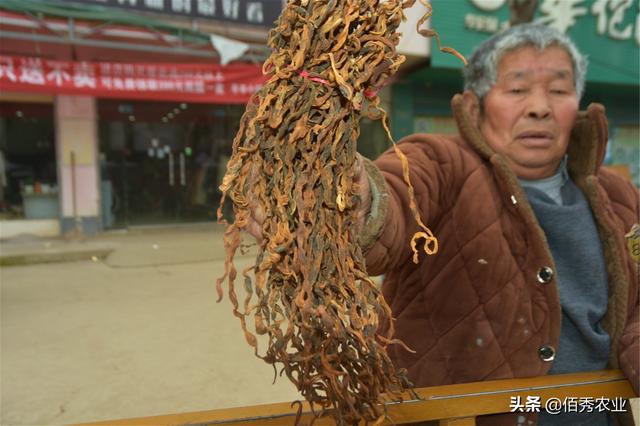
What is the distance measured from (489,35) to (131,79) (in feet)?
20.9

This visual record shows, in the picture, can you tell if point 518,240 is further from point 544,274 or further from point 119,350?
point 119,350

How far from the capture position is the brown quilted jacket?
4.58 feet

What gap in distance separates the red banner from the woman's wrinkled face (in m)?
5.64

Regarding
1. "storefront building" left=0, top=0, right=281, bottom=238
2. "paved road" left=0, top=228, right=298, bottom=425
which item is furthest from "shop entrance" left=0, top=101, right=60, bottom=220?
"paved road" left=0, top=228, right=298, bottom=425

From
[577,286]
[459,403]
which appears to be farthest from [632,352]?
[459,403]

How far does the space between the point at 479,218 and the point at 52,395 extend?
2.89 m

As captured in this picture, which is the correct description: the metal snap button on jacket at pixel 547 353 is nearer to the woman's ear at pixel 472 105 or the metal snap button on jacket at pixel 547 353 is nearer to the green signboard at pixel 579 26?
the woman's ear at pixel 472 105

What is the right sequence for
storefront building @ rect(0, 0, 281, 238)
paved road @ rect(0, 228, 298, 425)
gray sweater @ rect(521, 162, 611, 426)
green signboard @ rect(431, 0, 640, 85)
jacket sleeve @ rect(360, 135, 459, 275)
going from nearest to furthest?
jacket sleeve @ rect(360, 135, 459, 275), gray sweater @ rect(521, 162, 611, 426), paved road @ rect(0, 228, 298, 425), storefront building @ rect(0, 0, 281, 238), green signboard @ rect(431, 0, 640, 85)

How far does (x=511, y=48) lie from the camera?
60.6 inches

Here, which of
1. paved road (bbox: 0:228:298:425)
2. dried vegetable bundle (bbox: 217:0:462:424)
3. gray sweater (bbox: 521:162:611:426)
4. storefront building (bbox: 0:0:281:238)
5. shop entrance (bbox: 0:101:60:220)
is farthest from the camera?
shop entrance (bbox: 0:101:60:220)

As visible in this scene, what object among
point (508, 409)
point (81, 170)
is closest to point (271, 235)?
point (508, 409)

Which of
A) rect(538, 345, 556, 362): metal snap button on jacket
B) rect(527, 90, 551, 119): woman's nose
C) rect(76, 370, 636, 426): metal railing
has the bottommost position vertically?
rect(76, 370, 636, 426): metal railing

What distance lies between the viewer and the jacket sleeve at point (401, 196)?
106cm

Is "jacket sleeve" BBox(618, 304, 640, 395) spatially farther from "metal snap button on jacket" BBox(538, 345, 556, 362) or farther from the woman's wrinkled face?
the woman's wrinkled face
